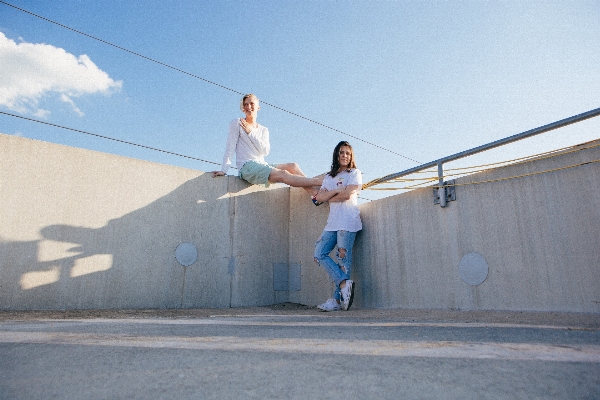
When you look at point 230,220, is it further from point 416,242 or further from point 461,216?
point 461,216

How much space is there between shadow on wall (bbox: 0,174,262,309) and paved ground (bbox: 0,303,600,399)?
1.85 m

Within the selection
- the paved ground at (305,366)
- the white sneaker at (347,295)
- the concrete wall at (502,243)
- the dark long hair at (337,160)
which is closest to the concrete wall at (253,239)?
the concrete wall at (502,243)

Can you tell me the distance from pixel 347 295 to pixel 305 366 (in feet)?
7.26

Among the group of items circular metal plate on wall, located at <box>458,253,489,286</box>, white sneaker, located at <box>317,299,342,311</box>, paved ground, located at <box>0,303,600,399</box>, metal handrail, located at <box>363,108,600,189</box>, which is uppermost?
metal handrail, located at <box>363,108,600,189</box>

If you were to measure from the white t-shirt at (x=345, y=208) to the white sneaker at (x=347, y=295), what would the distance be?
1.52 ft

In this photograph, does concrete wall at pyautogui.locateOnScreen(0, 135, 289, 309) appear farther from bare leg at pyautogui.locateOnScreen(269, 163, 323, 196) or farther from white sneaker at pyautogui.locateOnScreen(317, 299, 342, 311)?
white sneaker at pyautogui.locateOnScreen(317, 299, 342, 311)

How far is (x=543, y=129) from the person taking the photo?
2285mm

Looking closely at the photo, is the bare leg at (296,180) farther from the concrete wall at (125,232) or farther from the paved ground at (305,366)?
the paved ground at (305,366)

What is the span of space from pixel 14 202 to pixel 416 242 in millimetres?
2987

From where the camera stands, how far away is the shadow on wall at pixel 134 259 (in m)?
2.72

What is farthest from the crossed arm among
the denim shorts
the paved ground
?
the paved ground

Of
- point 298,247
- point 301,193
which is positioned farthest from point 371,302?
point 301,193

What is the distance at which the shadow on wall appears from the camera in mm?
2717

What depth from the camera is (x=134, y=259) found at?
3146 mm
